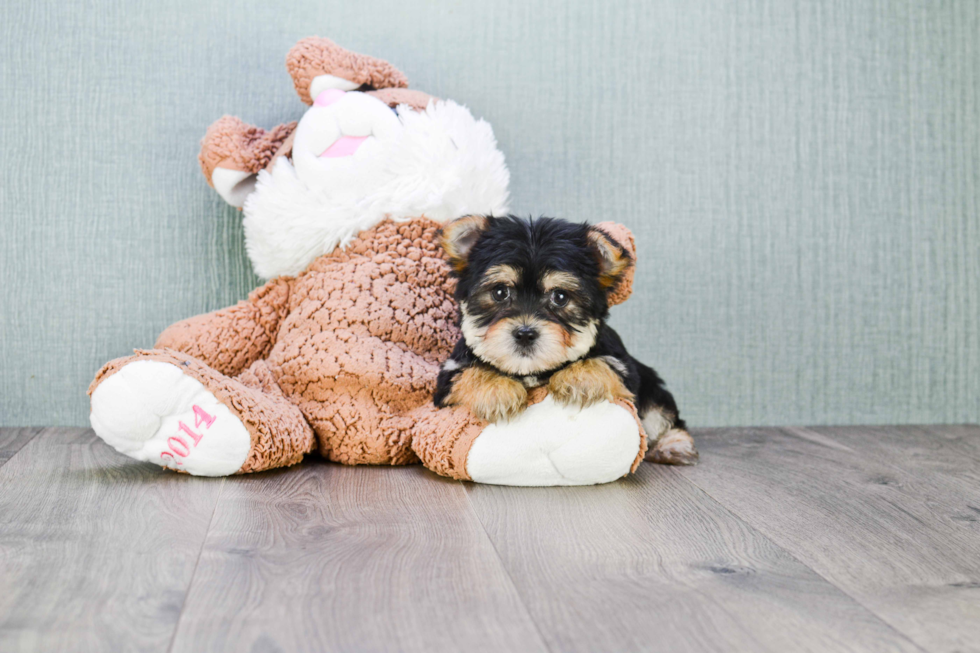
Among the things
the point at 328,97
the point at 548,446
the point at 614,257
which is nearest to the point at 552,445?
the point at 548,446

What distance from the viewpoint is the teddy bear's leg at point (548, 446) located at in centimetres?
159

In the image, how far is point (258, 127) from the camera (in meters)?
2.24

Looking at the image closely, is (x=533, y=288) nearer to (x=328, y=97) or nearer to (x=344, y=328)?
(x=344, y=328)

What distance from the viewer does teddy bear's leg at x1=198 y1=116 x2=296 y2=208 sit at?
202 cm

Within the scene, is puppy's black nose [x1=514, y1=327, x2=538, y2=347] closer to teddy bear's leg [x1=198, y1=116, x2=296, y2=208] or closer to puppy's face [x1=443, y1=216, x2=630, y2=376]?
puppy's face [x1=443, y1=216, x2=630, y2=376]

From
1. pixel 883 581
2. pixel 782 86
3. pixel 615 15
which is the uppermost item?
pixel 615 15

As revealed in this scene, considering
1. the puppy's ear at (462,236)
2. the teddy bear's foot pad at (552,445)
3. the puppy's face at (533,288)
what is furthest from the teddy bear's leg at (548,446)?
the puppy's ear at (462,236)

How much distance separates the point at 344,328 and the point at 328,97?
61 cm

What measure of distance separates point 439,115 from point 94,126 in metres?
1.05

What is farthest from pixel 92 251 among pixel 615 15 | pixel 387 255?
pixel 615 15

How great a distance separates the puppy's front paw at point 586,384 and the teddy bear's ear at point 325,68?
38.7 inches

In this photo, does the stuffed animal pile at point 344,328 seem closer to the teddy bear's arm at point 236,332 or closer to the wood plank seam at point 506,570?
the teddy bear's arm at point 236,332

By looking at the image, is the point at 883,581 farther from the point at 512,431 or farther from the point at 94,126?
the point at 94,126

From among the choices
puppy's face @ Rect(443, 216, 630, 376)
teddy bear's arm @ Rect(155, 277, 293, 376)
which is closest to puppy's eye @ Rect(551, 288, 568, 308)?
puppy's face @ Rect(443, 216, 630, 376)
